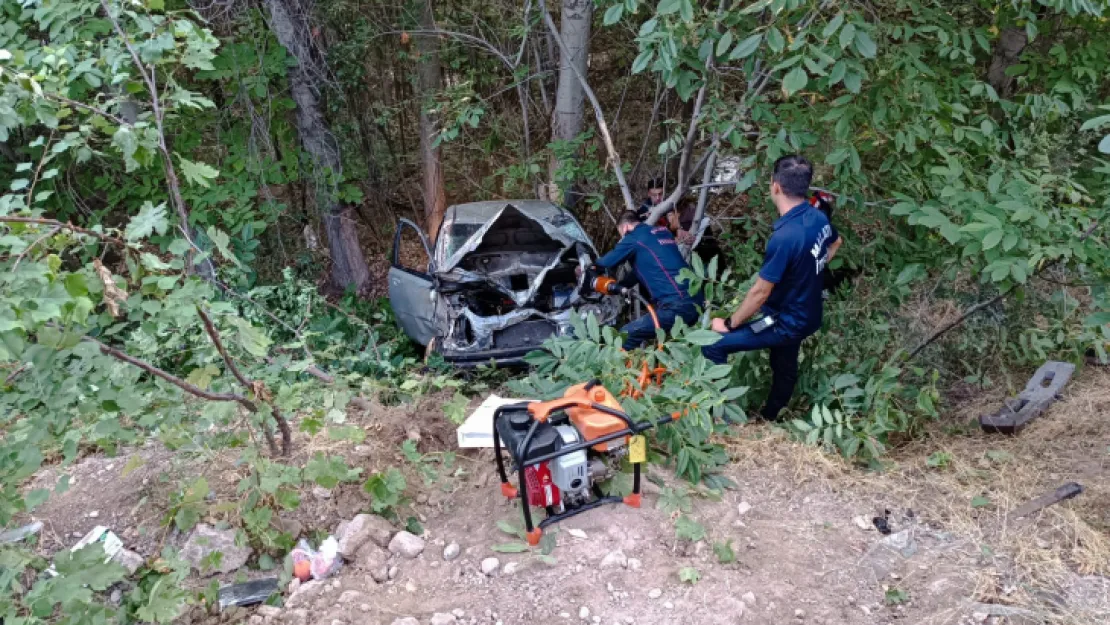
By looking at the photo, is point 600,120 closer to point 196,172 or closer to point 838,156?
point 838,156

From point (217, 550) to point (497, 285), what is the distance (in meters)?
3.58

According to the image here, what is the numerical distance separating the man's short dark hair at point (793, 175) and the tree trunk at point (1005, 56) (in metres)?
3.16

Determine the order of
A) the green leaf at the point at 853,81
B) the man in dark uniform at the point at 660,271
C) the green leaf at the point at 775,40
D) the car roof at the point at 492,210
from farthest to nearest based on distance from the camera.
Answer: the car roof at the point at 492,210 < the man in dark uniform at the point at 660,271 < the green leaf at the point at 853,81 < the green leaf at the point at 775,40

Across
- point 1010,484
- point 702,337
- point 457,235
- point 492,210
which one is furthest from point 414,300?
point 1010,484

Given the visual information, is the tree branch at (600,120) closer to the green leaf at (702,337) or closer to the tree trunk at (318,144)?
the tree trunk at (318,144)

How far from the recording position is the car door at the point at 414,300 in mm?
6352

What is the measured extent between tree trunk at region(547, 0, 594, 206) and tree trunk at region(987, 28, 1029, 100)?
142 inches

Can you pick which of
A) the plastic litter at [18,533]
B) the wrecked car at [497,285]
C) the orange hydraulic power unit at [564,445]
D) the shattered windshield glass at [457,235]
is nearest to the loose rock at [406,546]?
the orange hydraulic power unit at [564,445]

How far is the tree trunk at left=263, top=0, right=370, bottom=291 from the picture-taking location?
23.5 ft

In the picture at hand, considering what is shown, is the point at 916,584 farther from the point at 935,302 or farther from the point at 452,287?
the point at 452,287

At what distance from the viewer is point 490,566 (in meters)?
2.93

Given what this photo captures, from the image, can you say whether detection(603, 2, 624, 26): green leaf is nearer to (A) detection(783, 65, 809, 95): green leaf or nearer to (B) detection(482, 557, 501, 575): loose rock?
(A) detection(783, 65, 809, 95): green leaf

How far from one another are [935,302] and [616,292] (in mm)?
2513

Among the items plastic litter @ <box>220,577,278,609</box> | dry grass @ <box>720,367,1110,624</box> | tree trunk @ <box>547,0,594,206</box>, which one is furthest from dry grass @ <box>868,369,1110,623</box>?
tree trunk @ <box>547,0,594,206</box>
